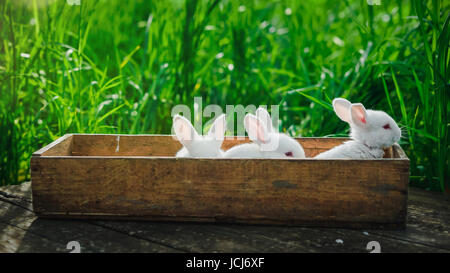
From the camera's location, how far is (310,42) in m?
3.75

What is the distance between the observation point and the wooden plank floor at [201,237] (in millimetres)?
1924

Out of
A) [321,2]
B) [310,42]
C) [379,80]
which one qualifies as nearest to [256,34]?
[310,42]

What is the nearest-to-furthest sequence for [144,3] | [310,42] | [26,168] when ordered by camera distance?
[26,168], [310,42], [144,3]

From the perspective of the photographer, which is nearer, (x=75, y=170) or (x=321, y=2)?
(x=75, y=170)

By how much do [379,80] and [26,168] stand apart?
2.18m

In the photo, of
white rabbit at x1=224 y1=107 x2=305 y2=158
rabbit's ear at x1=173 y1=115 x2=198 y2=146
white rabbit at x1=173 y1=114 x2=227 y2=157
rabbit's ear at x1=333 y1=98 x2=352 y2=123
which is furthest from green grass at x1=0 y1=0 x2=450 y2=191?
rabbit's ear at x1=173 y1=115 x2=198 y2=146

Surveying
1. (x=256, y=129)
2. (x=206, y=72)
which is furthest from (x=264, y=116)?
(x=206, y=72)

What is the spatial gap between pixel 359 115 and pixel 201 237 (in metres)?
0.95

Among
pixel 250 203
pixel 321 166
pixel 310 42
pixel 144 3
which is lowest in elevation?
pixel 250 203

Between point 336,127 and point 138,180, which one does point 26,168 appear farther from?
point 336,127

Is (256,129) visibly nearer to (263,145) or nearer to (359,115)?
(263,145)

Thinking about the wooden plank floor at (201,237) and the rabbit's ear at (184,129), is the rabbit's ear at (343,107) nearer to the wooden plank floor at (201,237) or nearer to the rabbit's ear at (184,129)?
the wooden plank floor at (201,237)

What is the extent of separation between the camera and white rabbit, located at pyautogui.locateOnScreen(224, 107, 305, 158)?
233 centimetres

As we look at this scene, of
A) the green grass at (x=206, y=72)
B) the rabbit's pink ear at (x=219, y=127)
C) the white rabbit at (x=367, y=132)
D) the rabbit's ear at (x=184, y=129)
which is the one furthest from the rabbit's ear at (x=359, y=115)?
the rabbit's ear at (x=184, y=129)
